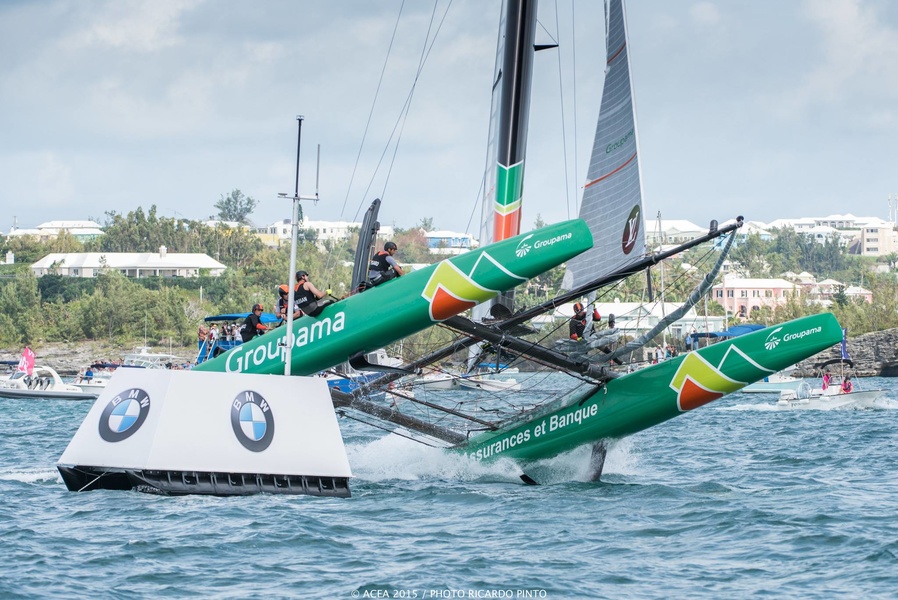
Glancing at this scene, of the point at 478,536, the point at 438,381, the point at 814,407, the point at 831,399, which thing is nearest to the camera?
the point at 478,536

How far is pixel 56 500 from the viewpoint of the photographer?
380 inches

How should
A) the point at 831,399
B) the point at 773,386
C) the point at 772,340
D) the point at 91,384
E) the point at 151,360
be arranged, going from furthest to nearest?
the point at 151,360 → the point at 773,386 → the point at 91,384 → the point at 831,399 → the point at 772,340

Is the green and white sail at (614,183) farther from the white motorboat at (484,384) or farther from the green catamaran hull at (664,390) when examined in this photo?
the white motorboat at (484,384)

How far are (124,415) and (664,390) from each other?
4776 mm

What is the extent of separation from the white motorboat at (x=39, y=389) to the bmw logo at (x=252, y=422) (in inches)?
912

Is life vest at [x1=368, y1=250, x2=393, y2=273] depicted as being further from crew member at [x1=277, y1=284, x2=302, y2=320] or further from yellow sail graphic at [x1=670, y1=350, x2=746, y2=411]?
yellow sail graphic at [x1=670, y1=350, x2=746, y2=411]

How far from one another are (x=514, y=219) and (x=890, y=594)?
6.27 metres

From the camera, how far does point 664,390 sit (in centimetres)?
1084

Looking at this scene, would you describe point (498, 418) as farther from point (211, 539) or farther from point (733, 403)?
point (733, 403)

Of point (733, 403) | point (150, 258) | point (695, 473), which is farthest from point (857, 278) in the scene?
point (695, 473)

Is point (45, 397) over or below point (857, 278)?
below

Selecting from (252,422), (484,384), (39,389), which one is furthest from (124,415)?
(484,384)

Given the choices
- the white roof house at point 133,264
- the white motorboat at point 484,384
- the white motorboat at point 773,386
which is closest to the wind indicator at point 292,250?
the white motorboat at point 484,384

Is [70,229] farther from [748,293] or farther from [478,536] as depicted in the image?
[478,536]
